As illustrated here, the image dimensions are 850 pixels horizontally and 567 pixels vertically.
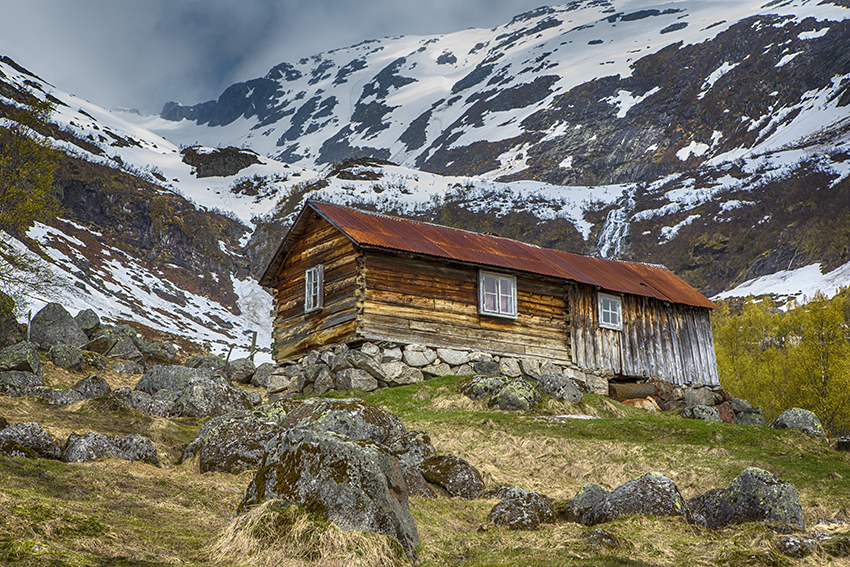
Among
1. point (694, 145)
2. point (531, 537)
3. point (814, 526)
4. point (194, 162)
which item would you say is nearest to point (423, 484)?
point (531, 537)

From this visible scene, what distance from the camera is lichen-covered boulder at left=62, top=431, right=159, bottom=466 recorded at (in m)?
10.4

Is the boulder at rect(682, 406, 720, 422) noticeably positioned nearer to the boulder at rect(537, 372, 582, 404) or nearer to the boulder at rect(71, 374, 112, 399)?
the boulder at rect(537, 372, 582, 404)

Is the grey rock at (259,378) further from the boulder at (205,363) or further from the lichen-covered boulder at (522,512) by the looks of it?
the lichen-covered boulder at (522,512)

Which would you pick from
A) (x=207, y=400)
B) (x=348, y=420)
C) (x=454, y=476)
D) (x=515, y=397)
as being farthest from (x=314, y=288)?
(x=454, y=476)

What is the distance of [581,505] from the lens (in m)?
8.87

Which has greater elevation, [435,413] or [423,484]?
[435,413]

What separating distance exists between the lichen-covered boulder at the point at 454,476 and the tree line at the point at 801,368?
2833cm

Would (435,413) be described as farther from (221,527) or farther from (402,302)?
(221,527)

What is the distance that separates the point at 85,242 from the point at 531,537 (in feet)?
237

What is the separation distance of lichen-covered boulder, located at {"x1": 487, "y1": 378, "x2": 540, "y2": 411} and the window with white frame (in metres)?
7.49

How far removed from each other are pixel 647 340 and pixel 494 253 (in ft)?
23.6

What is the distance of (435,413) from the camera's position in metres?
17.3

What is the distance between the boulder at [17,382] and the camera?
57.1ft

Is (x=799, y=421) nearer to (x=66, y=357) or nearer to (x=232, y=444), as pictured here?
(x=232, y=444)
